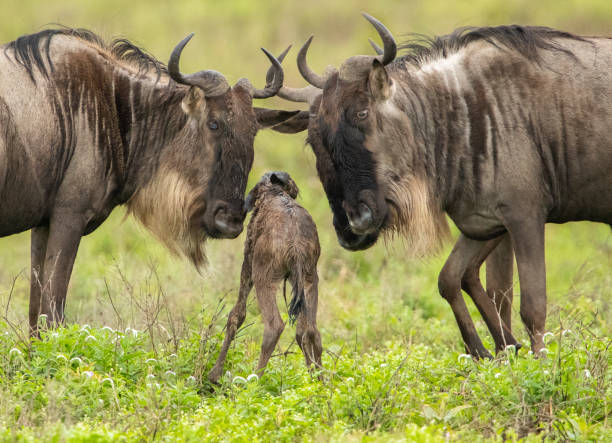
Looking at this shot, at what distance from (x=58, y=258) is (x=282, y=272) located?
1471 mm

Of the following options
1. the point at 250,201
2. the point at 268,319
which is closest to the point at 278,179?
the point at 250,201

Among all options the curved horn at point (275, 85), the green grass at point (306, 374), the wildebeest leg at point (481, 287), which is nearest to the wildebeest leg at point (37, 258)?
the green grass at point (306, 374)

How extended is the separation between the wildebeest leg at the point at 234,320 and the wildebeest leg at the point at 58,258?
111 centimetres

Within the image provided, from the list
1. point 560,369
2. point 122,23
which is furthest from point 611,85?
point 122,23

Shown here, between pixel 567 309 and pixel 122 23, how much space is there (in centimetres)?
1265

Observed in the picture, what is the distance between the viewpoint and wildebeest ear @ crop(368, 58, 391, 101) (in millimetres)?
5656

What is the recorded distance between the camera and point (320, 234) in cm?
1121

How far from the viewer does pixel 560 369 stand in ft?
15.5

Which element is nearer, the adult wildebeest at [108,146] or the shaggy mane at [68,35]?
the adult wildebeest at [108,146]

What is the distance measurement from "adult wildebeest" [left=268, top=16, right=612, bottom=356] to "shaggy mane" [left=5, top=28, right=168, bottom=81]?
1192 millimetres

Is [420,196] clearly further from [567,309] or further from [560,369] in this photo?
[567,309]

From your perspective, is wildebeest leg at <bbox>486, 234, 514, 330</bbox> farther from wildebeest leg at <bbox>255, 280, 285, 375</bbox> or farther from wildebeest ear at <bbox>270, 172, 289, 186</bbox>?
wildebeest leg at <bbox>255, 280, 285, 375</bbox>

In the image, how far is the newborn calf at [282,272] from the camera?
5.39 meters

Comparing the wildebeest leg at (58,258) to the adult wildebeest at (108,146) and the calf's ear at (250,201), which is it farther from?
the calf's ear at (250,201)
